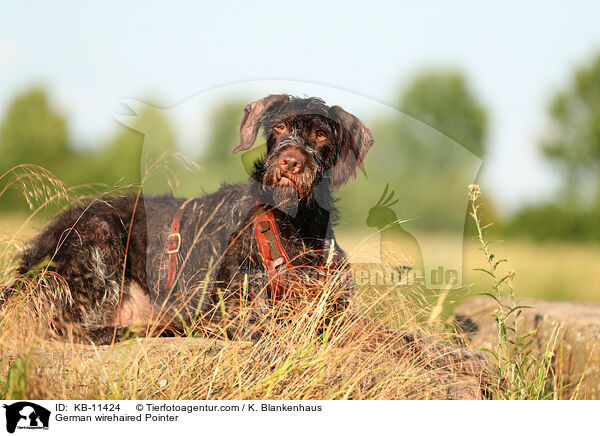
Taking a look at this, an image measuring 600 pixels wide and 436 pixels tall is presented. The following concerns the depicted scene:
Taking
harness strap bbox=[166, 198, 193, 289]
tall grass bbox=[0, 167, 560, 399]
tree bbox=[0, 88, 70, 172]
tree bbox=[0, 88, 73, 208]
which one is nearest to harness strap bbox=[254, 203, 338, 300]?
tall grass bbox=[0, 167, 560, 399]

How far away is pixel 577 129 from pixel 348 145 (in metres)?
20.4

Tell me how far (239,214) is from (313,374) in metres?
1.60

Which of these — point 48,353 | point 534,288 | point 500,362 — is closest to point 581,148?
point 534,288

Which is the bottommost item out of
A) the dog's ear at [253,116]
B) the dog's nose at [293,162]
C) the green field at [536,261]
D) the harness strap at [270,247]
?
the green field at [536,261]

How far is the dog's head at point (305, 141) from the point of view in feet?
13.9

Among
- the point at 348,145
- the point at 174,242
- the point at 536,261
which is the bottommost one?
the point at 536,261

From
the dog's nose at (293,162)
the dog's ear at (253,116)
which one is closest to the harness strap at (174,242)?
the dog's ear at (253,116)

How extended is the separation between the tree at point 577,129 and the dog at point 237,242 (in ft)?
60.1

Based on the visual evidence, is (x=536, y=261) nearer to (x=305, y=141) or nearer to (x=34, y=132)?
(x=305, y=141)

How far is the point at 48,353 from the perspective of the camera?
4.13m

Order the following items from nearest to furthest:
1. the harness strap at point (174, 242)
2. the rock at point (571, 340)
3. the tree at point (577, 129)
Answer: the harness strap at point (174, 242) → the rock at point (571, 340) → the tree at point (577, 129)

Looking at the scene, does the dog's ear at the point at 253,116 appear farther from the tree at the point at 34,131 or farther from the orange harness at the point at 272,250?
the tree at the point at 34,131

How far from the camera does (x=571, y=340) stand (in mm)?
5812
